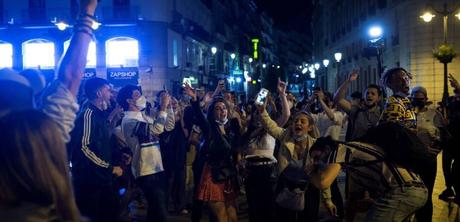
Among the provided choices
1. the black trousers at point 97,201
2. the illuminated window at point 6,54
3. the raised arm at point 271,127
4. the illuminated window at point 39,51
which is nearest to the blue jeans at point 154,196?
the black trousers at point 97,201

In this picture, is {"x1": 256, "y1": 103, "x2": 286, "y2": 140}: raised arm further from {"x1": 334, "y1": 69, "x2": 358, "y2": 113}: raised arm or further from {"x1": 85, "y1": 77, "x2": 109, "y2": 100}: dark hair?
{"x1": 85, "y1": 77, "x2": 109, "y2": 100}: dark hair

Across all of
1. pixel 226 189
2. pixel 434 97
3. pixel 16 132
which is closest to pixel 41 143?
pixel 16 132

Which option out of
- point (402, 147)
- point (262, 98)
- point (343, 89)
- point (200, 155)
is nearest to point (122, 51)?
point (262, 98)

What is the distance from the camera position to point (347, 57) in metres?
51.5

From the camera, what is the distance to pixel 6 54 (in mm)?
38656

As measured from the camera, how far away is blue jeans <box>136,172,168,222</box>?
Result: 652 centimetres

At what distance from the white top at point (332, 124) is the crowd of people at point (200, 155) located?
38mm

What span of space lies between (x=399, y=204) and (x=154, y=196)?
3.13 metres

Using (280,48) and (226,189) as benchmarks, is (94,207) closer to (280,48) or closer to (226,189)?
(226,189)

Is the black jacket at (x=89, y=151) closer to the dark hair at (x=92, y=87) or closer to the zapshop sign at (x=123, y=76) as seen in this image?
the dark hair at (x=92, y=87)

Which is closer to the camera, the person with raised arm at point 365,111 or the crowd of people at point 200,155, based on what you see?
the crowd of people at point 200,155

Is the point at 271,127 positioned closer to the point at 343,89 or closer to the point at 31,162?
the point at 343,89

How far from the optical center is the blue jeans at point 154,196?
6.52 m

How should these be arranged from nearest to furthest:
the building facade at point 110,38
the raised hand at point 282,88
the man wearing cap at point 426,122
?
the man wearing cap at point 426,122, the raised hand at point 282,88, the building facade at point 110,38
